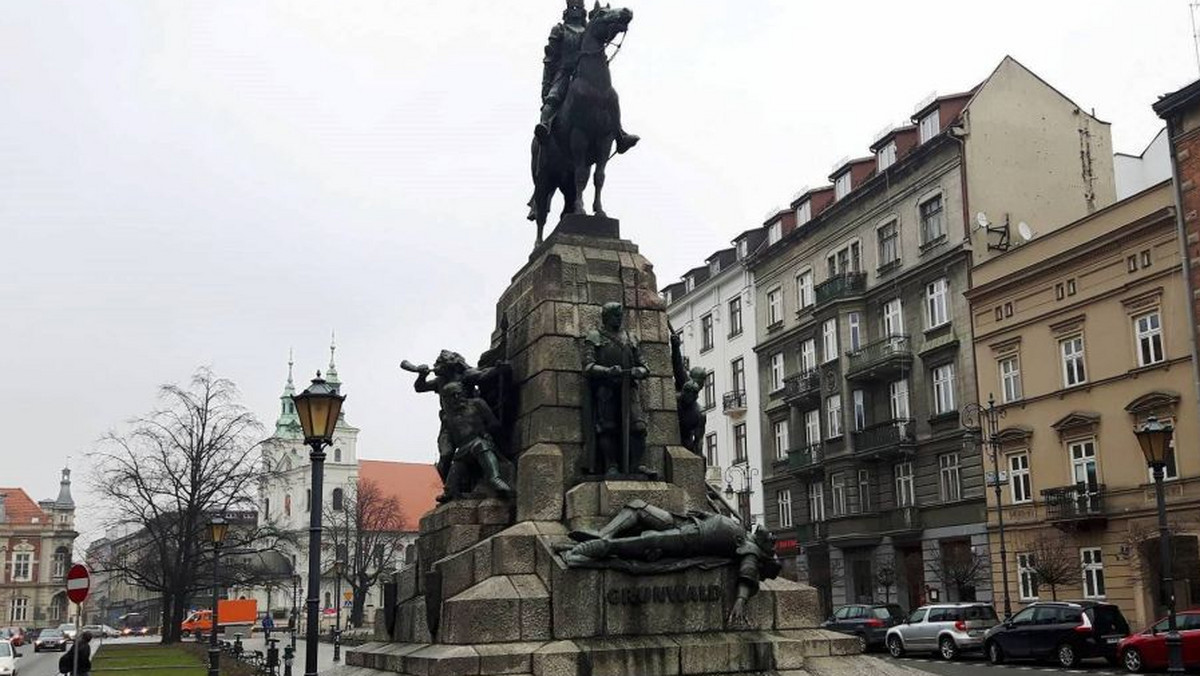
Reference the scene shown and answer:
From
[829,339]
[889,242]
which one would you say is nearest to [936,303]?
[889,242]

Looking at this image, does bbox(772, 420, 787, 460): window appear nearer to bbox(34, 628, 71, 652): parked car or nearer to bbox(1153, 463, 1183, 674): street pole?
bbox(1153, 463, 1183, 674): street pole

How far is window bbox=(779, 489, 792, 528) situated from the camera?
1950 inches

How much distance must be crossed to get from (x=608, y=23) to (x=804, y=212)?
125ft

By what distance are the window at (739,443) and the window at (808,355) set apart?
6.13 meters

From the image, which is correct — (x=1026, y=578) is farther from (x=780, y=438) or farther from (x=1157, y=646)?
(x=780, y=438)

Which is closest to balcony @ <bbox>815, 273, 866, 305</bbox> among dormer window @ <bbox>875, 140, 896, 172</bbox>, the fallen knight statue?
dormer window @ <bbox>875, 140, 896, 172</bbox>

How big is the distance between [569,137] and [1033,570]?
82.4 feet

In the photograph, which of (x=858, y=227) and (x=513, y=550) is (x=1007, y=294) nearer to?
(x=858, y=227)

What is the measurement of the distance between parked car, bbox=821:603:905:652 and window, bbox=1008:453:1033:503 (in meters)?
5.15

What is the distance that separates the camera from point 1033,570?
3366 cm

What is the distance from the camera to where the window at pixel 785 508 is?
1950 inches

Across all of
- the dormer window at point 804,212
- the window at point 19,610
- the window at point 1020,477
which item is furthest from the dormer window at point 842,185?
the window at point 19,610

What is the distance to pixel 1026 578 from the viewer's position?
34938 millimetres

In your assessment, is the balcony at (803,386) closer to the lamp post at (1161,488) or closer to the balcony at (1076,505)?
the balcony at (1076,505)
